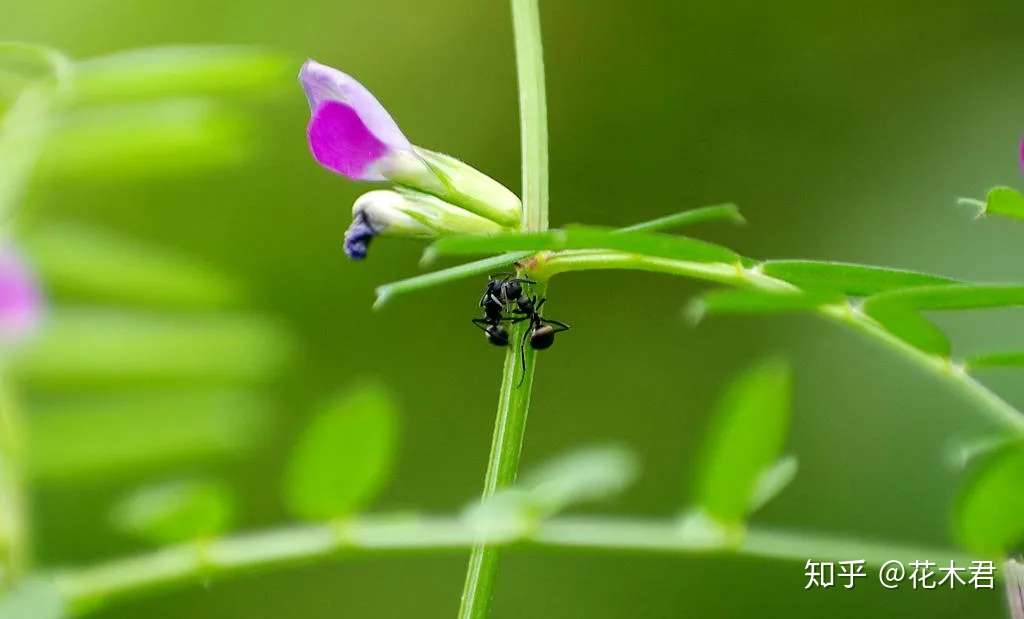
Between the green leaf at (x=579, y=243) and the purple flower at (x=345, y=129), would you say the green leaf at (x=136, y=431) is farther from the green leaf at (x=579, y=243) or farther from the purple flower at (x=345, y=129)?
the green leaf at (x=579, y=243)

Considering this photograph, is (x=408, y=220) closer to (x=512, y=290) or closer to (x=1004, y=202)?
(x=512, y=290)

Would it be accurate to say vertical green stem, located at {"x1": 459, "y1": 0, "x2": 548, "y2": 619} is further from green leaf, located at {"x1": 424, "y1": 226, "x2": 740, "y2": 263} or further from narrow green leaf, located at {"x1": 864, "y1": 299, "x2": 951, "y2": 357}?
narrow green leaf, located at {"x1": 864, "y1": 299, "x2": 951, "y2": 357}

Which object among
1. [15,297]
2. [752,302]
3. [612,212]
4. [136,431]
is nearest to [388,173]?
[752,302]

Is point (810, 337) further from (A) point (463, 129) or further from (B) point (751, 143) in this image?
(A) point (463, 129)

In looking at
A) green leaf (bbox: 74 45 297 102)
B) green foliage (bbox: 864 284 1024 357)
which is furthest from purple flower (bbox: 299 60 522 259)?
green leaf (bbox: 74 45 297 102)

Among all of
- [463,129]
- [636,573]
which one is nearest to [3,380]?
[636,573]
